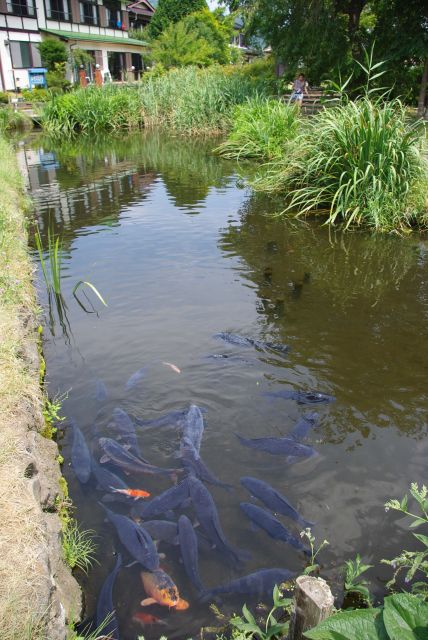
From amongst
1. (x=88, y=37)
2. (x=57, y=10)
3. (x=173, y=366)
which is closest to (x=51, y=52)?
(x=57, y=10)

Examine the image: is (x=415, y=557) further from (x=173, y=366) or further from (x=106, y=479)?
(x=173, y=366)

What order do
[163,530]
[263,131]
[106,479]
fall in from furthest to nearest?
[263,131]
[106,479]
[163,530]

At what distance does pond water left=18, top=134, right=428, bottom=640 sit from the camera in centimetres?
309

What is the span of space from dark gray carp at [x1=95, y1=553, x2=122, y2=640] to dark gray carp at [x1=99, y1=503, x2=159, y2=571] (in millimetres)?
153

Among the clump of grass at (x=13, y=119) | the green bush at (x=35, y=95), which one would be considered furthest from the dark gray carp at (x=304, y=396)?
the green bush at (x=35, y=95)

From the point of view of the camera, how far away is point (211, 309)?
20.1ft

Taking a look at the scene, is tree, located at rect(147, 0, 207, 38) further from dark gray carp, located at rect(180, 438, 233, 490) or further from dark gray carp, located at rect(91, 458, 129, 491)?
dark gray carp, located at rect(91, 458, 129, 491)

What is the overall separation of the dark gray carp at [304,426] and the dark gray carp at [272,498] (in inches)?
24.2

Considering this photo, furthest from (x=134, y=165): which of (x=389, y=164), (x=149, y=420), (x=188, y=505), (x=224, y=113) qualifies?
(x=188, y=505)

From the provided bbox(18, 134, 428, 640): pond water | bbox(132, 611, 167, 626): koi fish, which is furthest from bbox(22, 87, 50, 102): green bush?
bbox(132, 611, 167, 626): koi fish

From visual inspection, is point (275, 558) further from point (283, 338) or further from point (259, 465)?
point (283, 338)

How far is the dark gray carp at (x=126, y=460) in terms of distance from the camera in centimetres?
354

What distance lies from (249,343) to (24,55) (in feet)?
→ 111

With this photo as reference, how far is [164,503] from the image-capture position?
3215 millimetres
